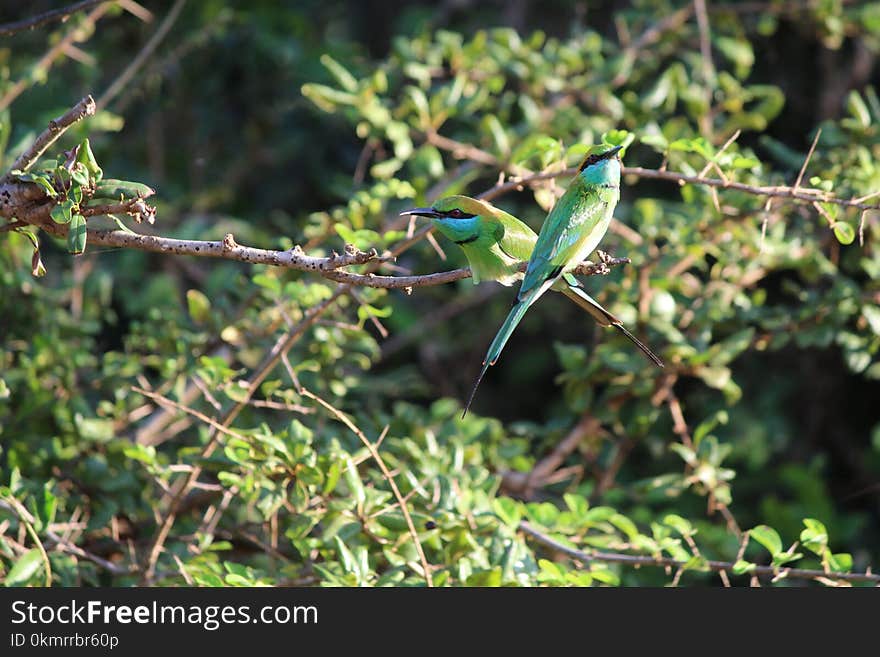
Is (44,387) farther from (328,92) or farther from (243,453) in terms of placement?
(328,92)

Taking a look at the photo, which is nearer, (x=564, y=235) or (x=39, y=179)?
(x=39, y=179)

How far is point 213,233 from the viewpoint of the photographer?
4406 mm

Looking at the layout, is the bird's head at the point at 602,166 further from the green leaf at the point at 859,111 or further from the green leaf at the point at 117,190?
the green leaf at the point at 859,111

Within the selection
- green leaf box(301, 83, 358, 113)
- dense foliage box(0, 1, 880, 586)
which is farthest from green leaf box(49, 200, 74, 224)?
green leaf box(301, 83, 358, 113)

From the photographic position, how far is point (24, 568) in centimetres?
234

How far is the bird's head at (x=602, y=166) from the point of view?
228 cm

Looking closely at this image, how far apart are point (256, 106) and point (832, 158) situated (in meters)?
2.89

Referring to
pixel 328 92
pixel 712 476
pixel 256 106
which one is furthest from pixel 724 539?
pixel 256 106

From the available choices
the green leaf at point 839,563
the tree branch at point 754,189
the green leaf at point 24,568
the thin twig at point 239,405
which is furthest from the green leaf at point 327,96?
the green leaf at point 839,563

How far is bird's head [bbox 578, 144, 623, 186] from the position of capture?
7.48ft

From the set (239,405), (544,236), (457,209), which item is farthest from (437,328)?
(544,236)

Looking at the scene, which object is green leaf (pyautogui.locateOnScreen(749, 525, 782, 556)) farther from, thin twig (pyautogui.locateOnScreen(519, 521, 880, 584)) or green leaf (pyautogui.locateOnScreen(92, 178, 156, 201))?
green leaf (pyautogui.locateOnScreen(92, 178, 156, 201))

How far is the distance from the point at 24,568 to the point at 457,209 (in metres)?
1.21

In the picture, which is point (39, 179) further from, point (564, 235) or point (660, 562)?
point (660, 562)
